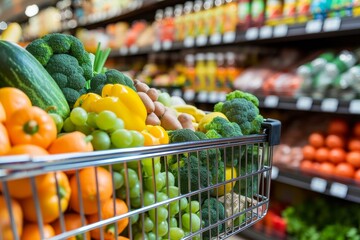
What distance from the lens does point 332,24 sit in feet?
6.03

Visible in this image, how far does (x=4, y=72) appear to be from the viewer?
2.23 feet

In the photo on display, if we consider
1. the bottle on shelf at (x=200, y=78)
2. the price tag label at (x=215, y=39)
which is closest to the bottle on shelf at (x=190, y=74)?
the bottle on shelf at (x=200, y=78)

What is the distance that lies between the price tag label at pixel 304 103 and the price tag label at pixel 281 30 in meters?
0.37

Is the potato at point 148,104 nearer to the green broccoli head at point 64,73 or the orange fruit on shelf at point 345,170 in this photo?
the green broccoli head at point 64,73

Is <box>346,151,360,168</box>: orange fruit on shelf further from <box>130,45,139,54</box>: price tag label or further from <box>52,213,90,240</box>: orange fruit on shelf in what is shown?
<box>130,45,139,54</box>: price tag label

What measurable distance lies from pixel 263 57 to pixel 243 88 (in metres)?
0.43

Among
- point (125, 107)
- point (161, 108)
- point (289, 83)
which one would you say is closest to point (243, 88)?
point (289, 83)

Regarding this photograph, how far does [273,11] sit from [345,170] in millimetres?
1002

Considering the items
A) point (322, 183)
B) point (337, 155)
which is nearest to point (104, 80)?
point (322, 183)

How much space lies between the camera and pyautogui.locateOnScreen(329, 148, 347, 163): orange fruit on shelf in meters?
2.05

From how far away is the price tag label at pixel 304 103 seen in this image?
6.55ft

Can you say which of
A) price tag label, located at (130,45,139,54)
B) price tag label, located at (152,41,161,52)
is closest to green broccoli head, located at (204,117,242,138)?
price tag label, located at (152,41,161,52)

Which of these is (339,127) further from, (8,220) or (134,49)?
(8,220)

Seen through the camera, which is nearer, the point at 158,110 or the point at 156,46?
the point at 158,110
